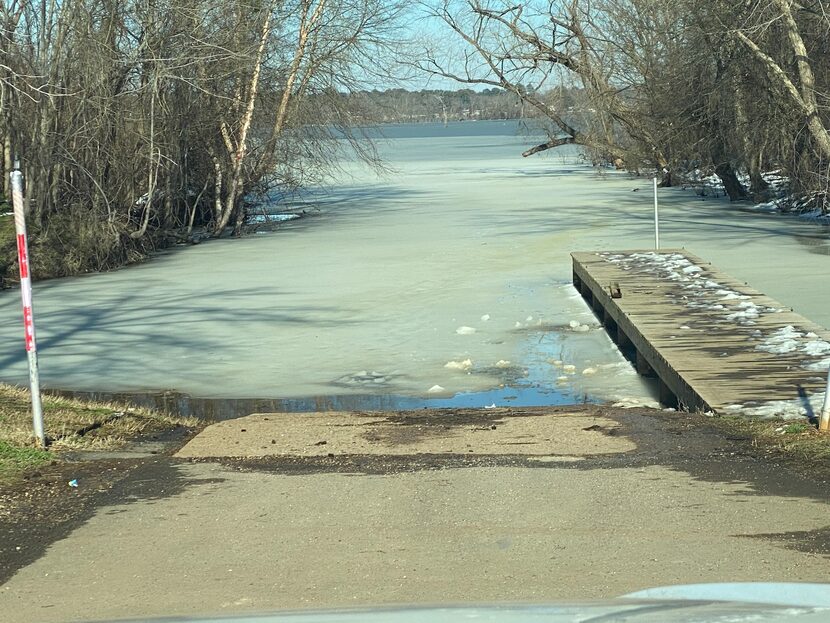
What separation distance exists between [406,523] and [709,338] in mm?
4925

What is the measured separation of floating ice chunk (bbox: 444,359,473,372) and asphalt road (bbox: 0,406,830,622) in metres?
3.48

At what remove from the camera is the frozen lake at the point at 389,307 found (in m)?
10.0

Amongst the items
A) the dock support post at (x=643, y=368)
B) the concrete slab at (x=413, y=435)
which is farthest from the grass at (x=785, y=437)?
the dock support post at (x=643, y=368)

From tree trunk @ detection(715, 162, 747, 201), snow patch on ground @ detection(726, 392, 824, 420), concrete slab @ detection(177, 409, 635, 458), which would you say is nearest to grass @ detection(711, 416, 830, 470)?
snow patch on ground @ detection(726, 392, 824, 420)

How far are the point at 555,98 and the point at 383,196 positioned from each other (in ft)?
26.8

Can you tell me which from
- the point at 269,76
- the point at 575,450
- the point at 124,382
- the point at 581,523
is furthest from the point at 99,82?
the point at 581,523

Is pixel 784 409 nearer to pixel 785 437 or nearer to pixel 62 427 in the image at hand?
pixel 785 437

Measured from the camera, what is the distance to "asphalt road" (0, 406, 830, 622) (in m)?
4.09

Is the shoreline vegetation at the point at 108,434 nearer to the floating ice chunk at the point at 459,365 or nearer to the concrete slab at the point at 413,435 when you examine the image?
the concrete slab at the point at 413,435

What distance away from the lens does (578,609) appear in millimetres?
2631

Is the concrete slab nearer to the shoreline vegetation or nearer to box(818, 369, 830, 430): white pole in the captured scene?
the shoreline vegetation

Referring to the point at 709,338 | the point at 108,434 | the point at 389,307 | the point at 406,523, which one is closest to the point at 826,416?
the point at 406,523

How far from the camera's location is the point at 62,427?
7.08 metres

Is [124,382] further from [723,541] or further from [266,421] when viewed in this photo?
[723,541]
